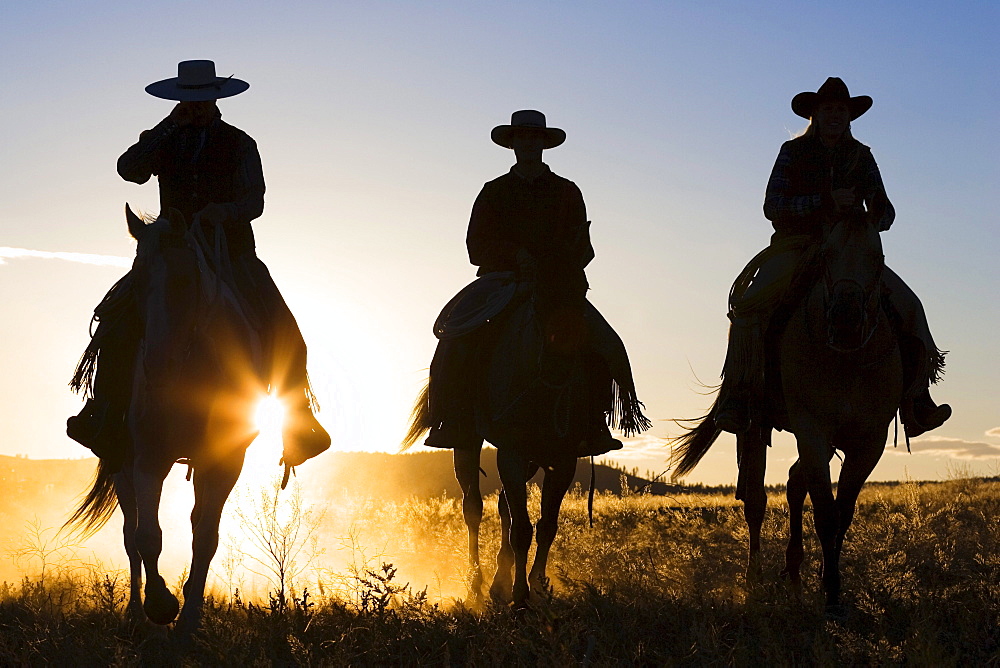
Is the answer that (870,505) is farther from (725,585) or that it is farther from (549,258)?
(549,258)

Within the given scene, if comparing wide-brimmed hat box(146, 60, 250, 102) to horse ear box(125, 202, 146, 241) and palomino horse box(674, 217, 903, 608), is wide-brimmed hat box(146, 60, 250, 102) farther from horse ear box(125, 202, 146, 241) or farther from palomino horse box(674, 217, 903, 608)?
palomino horse box(674, 217, 903, 608)

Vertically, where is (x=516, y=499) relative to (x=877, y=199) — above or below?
below

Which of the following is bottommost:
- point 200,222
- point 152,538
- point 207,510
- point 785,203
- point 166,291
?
point 152,538

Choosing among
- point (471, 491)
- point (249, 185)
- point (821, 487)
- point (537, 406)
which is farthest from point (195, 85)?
point (821, 487)

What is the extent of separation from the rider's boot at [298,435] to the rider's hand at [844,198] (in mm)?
3881

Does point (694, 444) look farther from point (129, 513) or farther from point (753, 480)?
point (129, 513)

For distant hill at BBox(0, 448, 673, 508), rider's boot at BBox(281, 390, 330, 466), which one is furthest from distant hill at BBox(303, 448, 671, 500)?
rider's boot at BBox(281, 390, 330, 466)

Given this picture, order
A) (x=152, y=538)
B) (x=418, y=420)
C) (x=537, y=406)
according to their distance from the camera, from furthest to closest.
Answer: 1. (x=418, y=420)
2. (x=537, y=406)
3. (x=152, y=538)

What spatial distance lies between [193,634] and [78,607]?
1.56 metres

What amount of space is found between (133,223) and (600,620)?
3638 mm

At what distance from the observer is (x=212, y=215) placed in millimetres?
7094

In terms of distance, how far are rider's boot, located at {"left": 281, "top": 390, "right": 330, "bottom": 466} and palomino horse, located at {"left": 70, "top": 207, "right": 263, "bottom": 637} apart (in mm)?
804

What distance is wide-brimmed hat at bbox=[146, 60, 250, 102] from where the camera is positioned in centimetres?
757

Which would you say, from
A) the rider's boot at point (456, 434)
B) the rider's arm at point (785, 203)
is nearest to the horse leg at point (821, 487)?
the rider's arm at point (785, 203)
